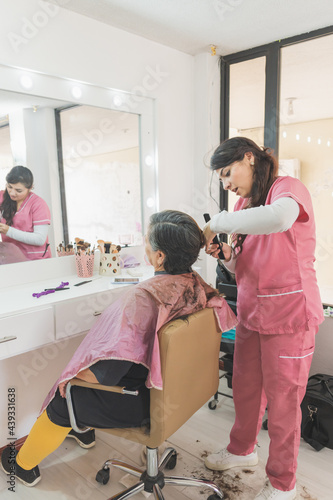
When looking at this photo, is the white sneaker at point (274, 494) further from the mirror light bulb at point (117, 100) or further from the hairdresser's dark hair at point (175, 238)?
the mirror light bulb at point (117, 100)

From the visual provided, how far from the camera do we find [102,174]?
7.25 feet

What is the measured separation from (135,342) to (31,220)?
3.15ft

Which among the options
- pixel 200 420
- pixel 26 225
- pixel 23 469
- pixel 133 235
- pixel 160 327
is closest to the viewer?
pixel 160 327

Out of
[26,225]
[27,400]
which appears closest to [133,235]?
[26,225]

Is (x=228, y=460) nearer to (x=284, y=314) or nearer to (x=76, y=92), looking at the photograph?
(x=284, y=314)

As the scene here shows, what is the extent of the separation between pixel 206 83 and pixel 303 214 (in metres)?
1.65

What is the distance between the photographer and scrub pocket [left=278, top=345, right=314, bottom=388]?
1.42 meters

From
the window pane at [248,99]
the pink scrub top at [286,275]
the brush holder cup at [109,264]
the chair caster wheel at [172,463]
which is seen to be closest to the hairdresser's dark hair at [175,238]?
the pink scrub top at [286,275]

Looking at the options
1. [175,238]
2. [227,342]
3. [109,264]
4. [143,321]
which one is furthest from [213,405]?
[175,238]

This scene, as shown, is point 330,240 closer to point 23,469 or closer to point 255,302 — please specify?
point 255,302

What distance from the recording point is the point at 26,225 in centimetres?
189

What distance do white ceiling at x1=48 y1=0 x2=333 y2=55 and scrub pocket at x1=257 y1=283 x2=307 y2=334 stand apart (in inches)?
58.4

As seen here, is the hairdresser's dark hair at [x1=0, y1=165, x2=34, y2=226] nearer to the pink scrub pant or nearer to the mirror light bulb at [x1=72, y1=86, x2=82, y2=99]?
the mirror light bulb at [x1=72, y1=86, x2=82, y2=99]

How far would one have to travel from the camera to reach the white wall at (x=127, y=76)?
5.88 feet
